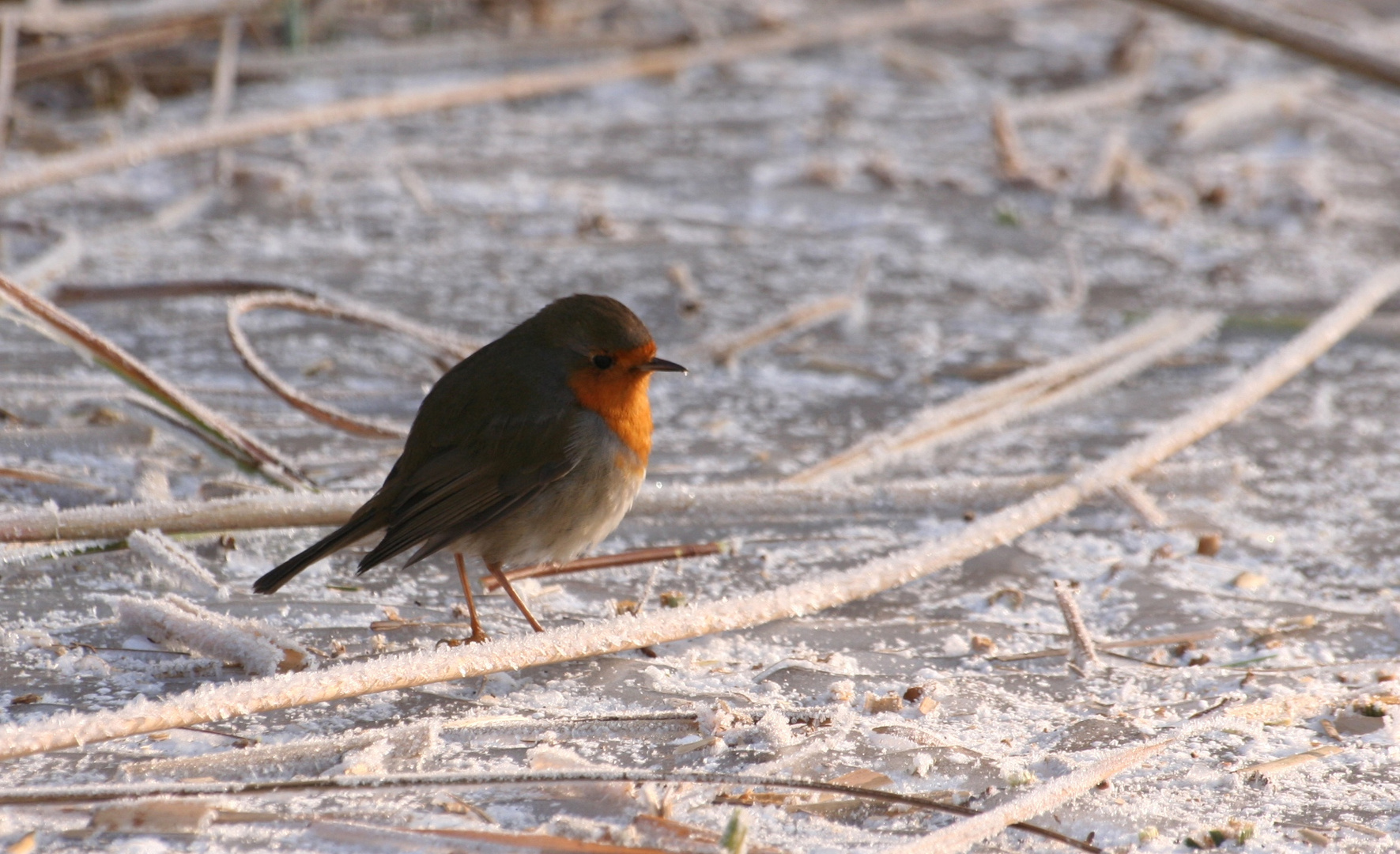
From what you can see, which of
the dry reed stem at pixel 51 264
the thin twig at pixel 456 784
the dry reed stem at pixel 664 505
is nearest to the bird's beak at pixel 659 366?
the dry reed stem at pixel 664 505

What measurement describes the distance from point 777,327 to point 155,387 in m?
1.82

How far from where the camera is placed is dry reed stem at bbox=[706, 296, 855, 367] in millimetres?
4199

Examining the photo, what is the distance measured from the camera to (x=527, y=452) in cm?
286

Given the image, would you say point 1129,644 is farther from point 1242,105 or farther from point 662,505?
point 1242,105

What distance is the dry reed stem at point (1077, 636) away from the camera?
2.68 meters

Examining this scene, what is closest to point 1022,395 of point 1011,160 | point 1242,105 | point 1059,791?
point 1059,791

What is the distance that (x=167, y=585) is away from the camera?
9.32ft

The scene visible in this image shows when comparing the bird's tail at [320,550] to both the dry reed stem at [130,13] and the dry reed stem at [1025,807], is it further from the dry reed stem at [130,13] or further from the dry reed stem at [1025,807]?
the dry reed stem at [130,13]

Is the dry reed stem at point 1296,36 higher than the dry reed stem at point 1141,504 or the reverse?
higher

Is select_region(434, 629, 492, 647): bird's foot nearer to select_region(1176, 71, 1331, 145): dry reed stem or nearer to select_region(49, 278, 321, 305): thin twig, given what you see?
select_region(49, 278, 321, 305): thin twig

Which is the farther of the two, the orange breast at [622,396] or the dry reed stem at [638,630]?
the orange breast at [622,396]

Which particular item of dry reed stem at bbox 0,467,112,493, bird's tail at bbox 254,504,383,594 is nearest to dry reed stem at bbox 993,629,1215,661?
bird's tail at bbox 254,504,383,594

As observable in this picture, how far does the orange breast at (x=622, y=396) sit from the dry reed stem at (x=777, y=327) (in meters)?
1.20

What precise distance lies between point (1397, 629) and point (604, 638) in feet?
4.95
